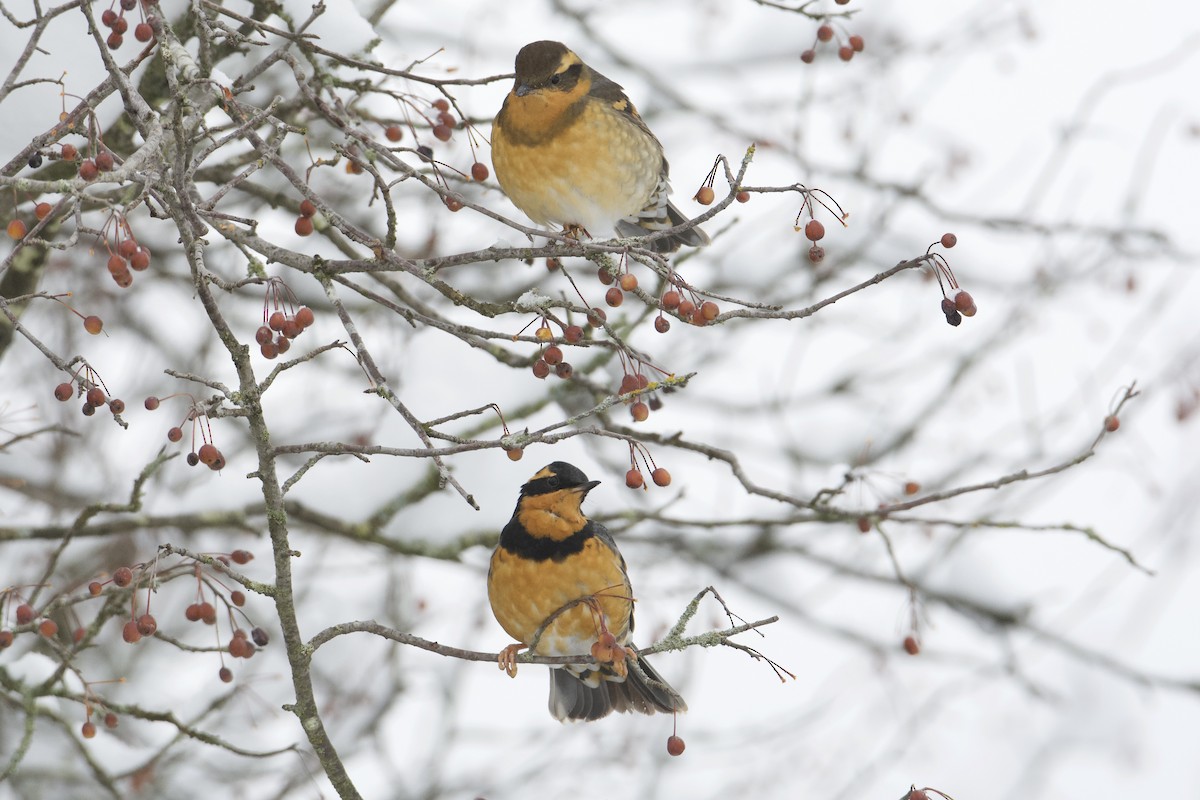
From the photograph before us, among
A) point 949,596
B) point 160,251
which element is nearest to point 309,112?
point 160,251

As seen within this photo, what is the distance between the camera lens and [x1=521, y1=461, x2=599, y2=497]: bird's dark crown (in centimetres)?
418

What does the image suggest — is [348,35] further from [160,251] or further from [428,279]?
[160,251]

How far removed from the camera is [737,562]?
6828mm

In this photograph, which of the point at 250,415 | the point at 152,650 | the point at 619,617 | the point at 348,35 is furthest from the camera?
the point at 152,650

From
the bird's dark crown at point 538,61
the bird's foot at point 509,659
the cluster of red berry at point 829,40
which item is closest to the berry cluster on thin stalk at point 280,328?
the bird's foot at point 509,659

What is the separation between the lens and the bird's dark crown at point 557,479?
4180 mm

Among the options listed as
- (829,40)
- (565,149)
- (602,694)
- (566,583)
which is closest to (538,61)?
(565,149)

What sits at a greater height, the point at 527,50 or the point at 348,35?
the point at 527,50

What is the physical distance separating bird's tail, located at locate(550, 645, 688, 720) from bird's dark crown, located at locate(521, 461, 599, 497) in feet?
2.19

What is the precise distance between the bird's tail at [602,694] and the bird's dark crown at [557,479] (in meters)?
0.67

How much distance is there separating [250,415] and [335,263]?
0.55 metres

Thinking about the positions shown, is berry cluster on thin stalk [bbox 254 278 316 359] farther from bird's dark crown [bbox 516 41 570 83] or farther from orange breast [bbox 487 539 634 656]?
bird's dark crown [bbox 516 41 570 83]

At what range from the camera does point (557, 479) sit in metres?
4.21

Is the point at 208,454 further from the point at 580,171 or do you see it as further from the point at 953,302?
the point at 580,171
